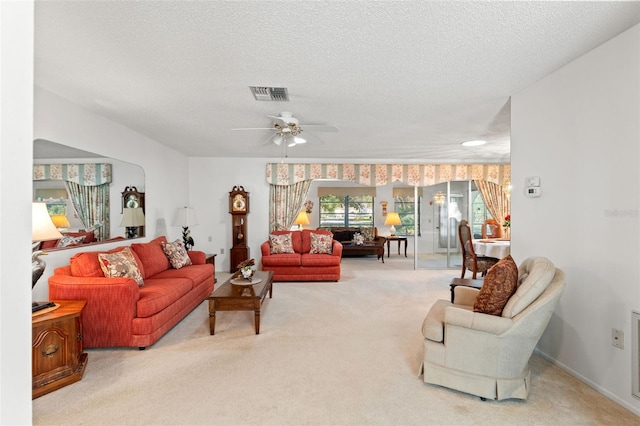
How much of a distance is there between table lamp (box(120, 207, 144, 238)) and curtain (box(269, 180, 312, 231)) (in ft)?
8.86

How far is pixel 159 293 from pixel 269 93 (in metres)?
2.35

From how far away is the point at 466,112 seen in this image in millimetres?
3758

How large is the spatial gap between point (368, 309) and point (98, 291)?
3.10m

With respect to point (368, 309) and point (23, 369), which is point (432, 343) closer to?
point (368, 309)

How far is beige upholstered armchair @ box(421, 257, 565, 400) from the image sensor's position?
214 cm

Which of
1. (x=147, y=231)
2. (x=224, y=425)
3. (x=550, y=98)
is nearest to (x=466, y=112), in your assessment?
(x=550, y=98)

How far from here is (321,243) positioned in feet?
20.5

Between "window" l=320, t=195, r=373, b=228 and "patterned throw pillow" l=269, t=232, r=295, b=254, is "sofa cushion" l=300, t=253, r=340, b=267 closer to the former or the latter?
"patterned throw pillow" l=269, t=232, r=295, b=254

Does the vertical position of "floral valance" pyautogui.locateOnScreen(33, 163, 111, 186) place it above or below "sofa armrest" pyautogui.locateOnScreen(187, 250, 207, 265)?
above

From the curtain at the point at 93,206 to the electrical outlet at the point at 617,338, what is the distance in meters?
5.18

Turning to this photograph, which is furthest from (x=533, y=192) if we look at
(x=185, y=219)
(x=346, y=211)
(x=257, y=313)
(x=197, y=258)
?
(x=346, y=211)

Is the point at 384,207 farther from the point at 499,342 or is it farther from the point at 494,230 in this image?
the point at 499,342

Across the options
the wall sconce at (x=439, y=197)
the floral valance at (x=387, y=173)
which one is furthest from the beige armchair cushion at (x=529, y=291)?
the wall sconce at (x=439, y=197)

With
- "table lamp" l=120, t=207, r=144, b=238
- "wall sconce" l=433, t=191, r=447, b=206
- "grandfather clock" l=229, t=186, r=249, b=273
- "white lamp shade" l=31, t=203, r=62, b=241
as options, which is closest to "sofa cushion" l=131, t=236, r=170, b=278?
"table lamp" l=120, t=207, r=144, b=238
